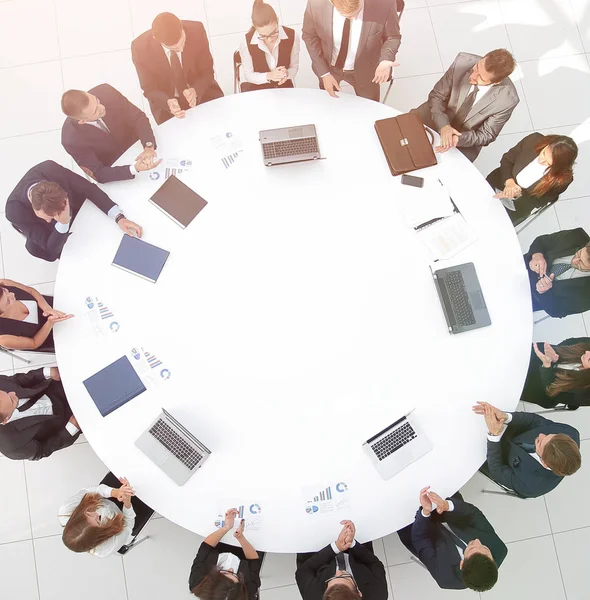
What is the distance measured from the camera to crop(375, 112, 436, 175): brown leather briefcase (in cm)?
310

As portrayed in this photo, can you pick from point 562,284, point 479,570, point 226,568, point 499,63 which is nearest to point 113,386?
point 226,568

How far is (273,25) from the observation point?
3.01m

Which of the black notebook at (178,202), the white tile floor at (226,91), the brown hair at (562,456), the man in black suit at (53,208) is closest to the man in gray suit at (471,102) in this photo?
the white tile floor at (226,91)

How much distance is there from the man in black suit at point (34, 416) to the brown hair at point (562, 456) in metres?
2.66

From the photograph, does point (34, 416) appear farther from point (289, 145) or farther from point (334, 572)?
point (289, 145)

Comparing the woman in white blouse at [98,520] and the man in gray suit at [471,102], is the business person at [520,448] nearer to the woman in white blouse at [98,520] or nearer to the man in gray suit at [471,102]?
the man in gray suit at [471,102]

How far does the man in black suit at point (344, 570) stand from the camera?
2757 millimetres

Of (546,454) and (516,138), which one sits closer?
(546,454)

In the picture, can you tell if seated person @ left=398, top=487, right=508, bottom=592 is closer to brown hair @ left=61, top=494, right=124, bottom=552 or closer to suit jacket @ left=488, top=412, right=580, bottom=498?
suit jacket @ left=488, top=412, right=580, bottom=498

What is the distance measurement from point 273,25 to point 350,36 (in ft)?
2.21

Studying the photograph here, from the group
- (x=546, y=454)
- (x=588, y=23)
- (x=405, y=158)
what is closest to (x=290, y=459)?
(x=546, y=454)

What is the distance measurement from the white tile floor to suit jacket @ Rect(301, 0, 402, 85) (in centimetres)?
66

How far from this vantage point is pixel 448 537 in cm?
288

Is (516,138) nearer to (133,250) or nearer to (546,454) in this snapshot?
(546,454)
